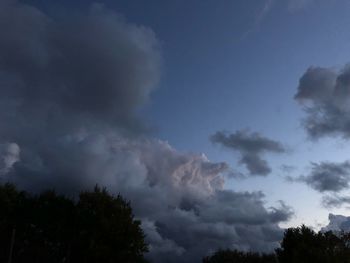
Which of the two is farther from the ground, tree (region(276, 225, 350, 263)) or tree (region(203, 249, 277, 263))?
tree (region(203, 249, 277, 263))

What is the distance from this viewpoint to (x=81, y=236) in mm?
70375

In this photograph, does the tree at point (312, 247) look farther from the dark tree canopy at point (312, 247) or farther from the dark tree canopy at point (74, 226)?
the dark tree canopy at point (74, 226)

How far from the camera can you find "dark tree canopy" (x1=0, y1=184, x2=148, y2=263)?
224ft

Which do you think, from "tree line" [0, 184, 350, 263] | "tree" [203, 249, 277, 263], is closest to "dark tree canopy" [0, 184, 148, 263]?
"tree line" [0, 184, 350, 263]

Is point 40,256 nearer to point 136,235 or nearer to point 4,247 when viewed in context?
point 4,247

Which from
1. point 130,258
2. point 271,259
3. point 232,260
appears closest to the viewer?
point 130,258

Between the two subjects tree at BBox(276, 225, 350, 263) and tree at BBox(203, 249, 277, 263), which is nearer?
tree at BBox(276, 225, 350, 263)

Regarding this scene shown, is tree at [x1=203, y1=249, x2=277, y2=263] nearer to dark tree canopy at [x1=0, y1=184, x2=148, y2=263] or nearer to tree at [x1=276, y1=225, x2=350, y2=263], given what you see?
tree at [x1=276, y1=225, x2=350, y2=263]

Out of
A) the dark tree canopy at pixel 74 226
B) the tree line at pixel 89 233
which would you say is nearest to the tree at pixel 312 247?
the tree line at pixel 89 233

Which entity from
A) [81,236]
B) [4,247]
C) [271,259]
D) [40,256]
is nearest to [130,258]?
[81,236]

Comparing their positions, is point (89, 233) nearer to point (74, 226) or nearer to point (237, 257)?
point (74, 226)

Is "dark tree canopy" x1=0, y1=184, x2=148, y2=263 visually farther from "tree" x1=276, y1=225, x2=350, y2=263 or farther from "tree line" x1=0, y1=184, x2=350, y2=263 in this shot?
"tree" x1=276, y1=225, x2=350, y2=263

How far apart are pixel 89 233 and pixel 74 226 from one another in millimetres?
3201

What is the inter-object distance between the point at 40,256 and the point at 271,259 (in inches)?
2710
